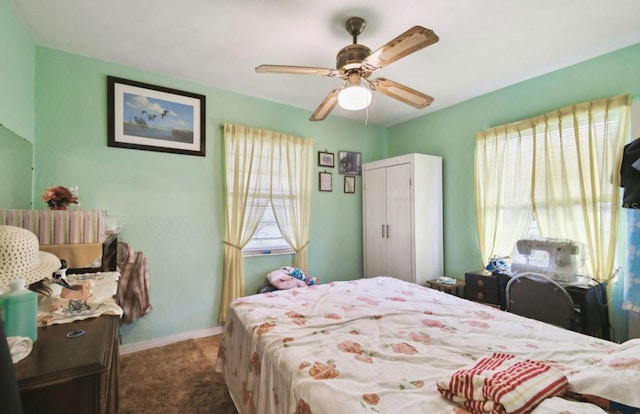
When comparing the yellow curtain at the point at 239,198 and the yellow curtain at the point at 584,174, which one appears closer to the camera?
the yellow curtain at the point at 584,174

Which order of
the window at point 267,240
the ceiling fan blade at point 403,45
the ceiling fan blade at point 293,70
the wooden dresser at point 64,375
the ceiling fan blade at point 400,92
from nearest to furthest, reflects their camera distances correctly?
the wooden dresser at point 64,375 < the ceiling fan blade at point 403,45 < the ceiling fan blade at point 293,70 < the ceiling fan blade at point 400,92 < the window at point 267,240

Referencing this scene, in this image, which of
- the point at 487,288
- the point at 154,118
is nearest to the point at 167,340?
the point at 154,118

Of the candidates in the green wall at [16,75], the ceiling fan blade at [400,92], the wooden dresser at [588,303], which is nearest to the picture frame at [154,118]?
the green wall at [16,75]

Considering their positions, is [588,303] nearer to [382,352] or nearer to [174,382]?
[382,352]

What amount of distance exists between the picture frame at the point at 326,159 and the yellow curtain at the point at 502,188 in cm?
172

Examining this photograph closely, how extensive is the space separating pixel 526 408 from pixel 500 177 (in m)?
→ 2.66

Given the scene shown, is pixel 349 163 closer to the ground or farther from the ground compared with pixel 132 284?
farther from the ground

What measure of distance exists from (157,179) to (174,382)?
70.3 inches

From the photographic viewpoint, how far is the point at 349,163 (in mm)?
4031

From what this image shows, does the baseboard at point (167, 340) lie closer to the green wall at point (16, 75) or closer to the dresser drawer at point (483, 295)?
the green wall at point (16, 75)

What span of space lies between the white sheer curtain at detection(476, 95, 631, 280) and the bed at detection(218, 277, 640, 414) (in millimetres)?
1342

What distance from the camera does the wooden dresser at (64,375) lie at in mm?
774

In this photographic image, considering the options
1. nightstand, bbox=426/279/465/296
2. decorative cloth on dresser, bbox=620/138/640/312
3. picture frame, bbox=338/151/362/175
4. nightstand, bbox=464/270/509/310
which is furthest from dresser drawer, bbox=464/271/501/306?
picture frame, bbox=338/151/362/175

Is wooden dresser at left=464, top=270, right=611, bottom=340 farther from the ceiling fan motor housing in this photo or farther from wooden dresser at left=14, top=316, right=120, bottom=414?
wooden dresser at left=14, top=316, right=120, bottom=414
